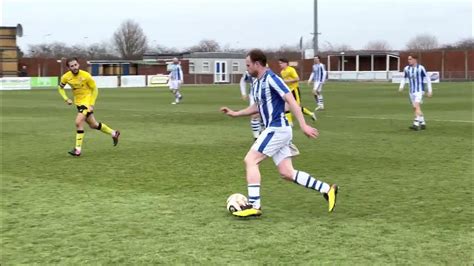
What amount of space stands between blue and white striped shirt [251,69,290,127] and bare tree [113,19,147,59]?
115131mm

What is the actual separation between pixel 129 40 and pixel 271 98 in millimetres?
117456

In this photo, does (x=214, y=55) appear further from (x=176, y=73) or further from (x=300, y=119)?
(x=300, y=119)

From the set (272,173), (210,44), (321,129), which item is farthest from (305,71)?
(272,173)

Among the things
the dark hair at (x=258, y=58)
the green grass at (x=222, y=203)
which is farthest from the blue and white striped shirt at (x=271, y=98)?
the green grass at (x=222, y=203)

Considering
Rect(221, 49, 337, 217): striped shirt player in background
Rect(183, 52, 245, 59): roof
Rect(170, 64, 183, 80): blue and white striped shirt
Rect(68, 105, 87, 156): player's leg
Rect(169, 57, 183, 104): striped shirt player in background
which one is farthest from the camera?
Rect(183, 52, 245, 59): roof

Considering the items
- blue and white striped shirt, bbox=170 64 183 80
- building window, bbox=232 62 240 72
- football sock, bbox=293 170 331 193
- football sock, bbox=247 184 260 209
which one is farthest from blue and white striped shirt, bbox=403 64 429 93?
building window, bbox=232 62 240 72

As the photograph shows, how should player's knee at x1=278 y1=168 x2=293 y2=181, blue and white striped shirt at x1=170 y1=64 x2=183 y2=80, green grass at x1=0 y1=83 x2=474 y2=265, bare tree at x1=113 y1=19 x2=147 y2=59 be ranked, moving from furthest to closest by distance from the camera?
bare tree at x1=113 y1=19 x2=147 y2=59 < blue and white striped shirt at x1=170 y1=64 x2=183 y2=80 < player's knee at x1=278 y1=168 x2=293 y2=181 < green grass at x1=0 y1=83 x2=474 y2=265

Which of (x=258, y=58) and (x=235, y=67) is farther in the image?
(x=235, y=67)

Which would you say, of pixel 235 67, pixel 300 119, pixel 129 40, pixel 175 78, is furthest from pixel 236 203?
pixel 129 40

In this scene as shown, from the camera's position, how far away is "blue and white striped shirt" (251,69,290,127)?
6.98 metres

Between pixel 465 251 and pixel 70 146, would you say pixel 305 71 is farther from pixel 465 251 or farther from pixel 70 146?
pixel 465 251

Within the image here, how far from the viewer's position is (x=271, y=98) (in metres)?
7.05

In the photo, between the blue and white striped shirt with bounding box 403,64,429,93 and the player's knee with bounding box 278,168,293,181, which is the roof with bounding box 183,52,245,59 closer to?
the blue and white striped shirt with bounding box 403,64,429,93

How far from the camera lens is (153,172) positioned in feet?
33.6
